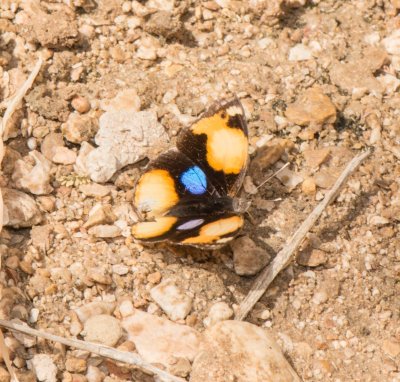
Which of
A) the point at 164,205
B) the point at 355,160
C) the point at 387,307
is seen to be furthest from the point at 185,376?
the point at 355,160

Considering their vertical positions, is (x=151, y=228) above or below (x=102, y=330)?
above

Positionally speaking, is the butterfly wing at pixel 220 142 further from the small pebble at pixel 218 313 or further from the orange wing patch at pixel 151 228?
the small pebble at pixel 218 313

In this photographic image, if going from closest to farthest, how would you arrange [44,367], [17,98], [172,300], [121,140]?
1. [44,367]
2. [172,300]
3. [17,98]
4. [121,140]

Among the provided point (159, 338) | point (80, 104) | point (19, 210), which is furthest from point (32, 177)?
point (159, 338)

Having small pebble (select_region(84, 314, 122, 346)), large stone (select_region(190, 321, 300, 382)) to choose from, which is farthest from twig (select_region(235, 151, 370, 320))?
small pebble (select_region(84, 314, 122, 346))

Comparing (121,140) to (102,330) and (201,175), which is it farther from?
(102,330)

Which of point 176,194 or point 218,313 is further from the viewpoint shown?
point 176,194

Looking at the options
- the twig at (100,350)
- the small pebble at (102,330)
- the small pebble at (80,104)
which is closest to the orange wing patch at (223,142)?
the small pebble at (80,104)

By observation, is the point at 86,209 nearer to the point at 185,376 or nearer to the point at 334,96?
the point at 185,376
